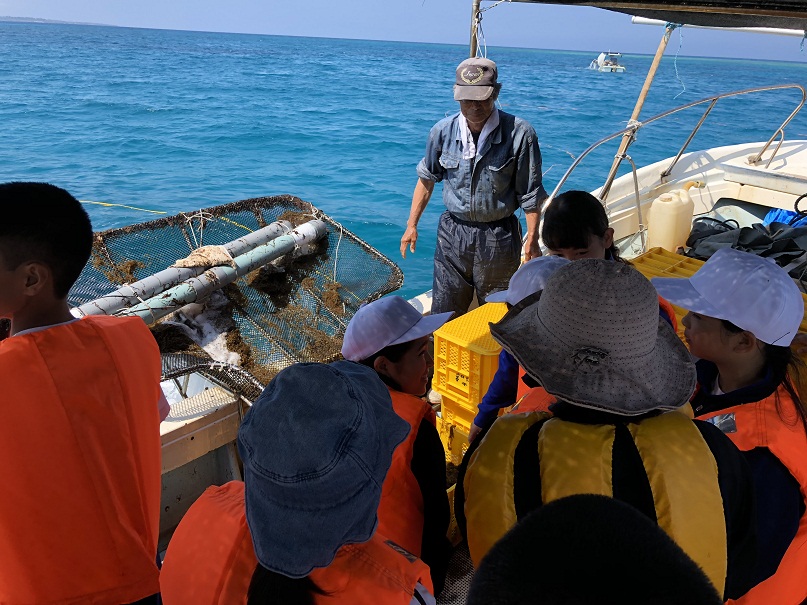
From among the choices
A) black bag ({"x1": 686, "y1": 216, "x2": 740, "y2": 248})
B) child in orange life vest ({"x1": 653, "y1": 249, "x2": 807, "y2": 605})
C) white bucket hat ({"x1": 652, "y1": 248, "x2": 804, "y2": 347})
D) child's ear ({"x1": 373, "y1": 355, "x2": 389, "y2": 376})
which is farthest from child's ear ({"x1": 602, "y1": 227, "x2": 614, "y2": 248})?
black bag ({"x1": 686, "y1": 216, "x2": 740, "y2": 248})

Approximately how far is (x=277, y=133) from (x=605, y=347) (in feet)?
77.3

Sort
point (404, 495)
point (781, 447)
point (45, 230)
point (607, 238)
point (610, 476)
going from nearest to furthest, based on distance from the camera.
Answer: point (610, 476) < point (781, 447) < point (404, 495) < point (45, 230) < point (607, 238)

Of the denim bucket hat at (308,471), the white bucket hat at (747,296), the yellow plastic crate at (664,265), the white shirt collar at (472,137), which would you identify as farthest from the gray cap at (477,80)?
the denim bucket hat at (308,471)

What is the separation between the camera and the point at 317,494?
2.97 feet

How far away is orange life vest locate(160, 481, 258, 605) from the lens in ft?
3.32

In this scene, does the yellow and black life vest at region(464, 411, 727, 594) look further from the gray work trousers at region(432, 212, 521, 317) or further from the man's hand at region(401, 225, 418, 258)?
the man's hand at region(401, 225, 418, 258)

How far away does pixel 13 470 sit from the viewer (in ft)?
4.38

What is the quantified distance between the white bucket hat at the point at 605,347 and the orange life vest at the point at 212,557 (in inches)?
24.9

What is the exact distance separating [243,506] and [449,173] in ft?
9.53

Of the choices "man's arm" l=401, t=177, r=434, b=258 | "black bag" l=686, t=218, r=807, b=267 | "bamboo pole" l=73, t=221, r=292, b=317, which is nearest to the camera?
"bamboo pole" l=73, t=221, r=292, b=317

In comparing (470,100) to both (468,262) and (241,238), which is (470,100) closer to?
(468,262)

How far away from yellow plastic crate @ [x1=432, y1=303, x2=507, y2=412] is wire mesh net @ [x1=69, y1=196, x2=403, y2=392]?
701 millimetres

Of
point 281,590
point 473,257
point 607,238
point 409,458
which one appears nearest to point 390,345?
point 409,458

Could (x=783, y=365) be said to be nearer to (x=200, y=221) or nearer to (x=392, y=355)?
(x=392, y=355)
